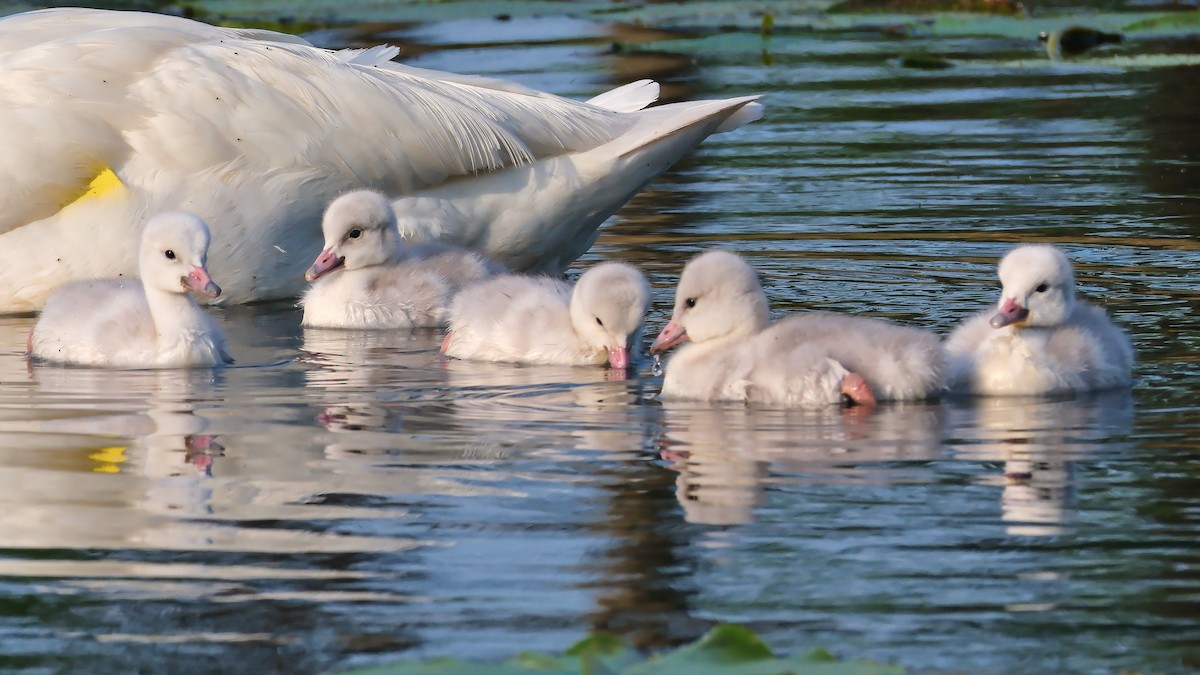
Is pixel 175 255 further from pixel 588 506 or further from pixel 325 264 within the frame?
pixel 588 506

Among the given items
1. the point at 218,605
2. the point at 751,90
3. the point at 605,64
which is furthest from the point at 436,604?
the point at 605,64

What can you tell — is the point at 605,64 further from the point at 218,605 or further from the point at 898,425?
the point at 218,605

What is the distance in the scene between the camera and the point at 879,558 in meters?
4.43

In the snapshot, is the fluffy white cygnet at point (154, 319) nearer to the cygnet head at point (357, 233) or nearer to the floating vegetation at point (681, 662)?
the cygnet head at point (357, 233)

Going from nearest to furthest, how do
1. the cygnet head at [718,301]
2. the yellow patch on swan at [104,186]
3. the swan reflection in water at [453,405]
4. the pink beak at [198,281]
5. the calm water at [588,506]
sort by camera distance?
the calm water at [588,506] → the swan reflection in water at [453,405] → the cygnet head at [718,301] → the pink beak at [198,281] → the yellow patch on swan at [104,186]

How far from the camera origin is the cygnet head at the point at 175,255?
709cm

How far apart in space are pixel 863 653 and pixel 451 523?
4.09 ft

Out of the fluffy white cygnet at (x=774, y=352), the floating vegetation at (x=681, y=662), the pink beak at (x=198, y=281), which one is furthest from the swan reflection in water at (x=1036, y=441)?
the pink beak at (x=198, y=281)

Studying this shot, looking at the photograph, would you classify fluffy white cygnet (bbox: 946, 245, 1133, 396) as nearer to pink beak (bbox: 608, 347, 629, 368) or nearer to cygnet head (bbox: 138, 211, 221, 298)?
pink beak (bbox: 608, 347, 629, 368)

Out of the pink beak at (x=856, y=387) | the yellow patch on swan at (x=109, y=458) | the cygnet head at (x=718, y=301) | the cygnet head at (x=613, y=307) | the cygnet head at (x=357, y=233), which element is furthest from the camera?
the cygnet head at (x=357, y=233)

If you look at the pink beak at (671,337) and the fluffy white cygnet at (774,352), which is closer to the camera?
the fluffy white cygnet at (774,352)

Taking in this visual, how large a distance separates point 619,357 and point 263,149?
2.13m

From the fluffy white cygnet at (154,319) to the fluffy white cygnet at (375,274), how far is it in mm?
805

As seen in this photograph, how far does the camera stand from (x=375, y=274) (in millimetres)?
8125
